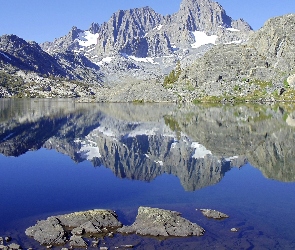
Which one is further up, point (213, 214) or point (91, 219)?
point (213, 214)

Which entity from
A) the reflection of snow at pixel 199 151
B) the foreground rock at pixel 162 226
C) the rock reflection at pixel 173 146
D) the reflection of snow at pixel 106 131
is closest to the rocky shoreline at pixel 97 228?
the foreground rock at pixel 162 226

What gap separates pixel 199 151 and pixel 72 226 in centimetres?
3550

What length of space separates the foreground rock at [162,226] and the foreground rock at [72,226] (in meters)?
1.48

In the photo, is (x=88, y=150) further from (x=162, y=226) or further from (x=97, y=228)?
(x=162, y=226)

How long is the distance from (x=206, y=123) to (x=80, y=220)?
72.8 m

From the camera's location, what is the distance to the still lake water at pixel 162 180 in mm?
26453

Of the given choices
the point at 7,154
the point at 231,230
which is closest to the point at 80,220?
the point at 231,230

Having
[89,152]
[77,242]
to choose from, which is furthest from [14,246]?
[89,152]

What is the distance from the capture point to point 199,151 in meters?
58.9

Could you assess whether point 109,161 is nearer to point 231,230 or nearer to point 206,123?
point 231,230

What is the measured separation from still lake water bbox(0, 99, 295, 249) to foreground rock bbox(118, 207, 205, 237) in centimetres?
76

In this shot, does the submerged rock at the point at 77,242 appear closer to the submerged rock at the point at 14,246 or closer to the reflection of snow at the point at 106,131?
the submerged rock at the point at 14,246

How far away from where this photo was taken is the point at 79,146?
65062 millimetres

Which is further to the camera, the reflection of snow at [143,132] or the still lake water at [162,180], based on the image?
the reflection of snow at [143,132]
